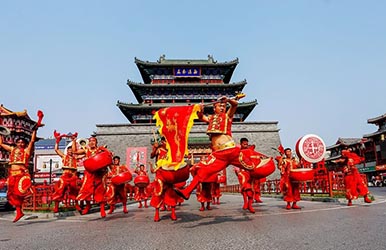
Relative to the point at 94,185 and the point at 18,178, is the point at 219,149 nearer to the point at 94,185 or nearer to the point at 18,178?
the point at 94,185

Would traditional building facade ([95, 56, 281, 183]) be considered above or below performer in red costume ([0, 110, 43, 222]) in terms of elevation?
above

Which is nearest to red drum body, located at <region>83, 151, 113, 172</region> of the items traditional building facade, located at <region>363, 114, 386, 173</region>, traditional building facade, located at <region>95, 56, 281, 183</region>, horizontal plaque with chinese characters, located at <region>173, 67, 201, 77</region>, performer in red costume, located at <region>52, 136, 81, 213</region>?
performer in red costume, located at <region>52, 136, 81, 213</region>

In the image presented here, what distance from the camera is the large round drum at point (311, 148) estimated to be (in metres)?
9.77

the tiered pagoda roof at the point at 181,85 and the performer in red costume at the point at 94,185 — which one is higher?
the tiered pagoda roof at the point at 181,85

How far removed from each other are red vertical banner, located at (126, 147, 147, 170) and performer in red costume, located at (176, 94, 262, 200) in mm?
27328

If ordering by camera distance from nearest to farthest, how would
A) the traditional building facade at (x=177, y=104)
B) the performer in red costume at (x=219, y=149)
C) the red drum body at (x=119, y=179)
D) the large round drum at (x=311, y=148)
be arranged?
the performer in red costume at (x=219, y=149) → the red drum body at (x=119, y=179) → the large round drum at (x=311, y=148) → the traditional building facade at (x=177, y=104)

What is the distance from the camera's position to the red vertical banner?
33.0 meters

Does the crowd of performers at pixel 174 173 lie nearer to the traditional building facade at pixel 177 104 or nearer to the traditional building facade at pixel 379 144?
the traditional building facade at pixel 177 104

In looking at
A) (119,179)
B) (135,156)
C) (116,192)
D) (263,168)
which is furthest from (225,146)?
(135,156)

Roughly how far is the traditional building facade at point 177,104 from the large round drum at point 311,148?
74.5ft

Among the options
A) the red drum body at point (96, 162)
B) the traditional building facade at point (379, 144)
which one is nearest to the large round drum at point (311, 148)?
the red drum body at point (96, 162)

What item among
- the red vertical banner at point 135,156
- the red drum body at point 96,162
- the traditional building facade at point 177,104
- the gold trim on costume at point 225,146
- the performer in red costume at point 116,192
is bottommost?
the performer in red costume at point 116,192

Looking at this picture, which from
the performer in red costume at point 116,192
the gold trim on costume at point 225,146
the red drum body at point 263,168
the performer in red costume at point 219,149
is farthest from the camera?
the performer in red costume at point 116,192

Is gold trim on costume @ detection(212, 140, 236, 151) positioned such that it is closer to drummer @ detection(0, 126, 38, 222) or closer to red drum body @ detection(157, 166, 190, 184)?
red drum body @ detection(157, 166, 190, 184)
